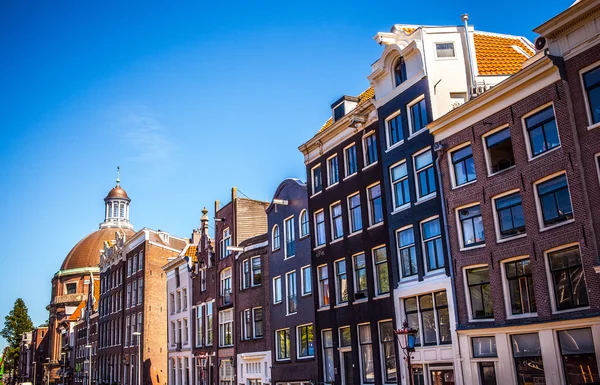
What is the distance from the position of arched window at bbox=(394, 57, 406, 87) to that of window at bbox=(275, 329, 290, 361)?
16.5m

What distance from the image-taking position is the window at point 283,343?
38531 mm

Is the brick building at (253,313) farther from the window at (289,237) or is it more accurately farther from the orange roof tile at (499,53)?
the orange roof tile at (499,53)

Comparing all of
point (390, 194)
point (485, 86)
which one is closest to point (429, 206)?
point (390, 194)

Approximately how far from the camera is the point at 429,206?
1116 inches

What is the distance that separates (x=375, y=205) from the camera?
32.6 metres

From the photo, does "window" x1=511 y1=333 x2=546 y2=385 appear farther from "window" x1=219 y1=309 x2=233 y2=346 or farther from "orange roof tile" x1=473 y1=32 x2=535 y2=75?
"window" x1=219 y1=309 x2=233 y2=346

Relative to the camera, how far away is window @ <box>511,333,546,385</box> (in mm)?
22781

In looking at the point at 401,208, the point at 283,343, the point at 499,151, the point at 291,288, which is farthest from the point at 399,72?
the point at 283,343

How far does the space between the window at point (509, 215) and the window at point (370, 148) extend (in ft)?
29.4

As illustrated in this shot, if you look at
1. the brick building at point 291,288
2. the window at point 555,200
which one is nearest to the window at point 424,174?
the window at point 555,200

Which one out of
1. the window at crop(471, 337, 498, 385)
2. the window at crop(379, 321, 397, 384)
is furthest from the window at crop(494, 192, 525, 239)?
the window at crop(379, 321, 397, 384)

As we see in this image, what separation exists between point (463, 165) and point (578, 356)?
9.11 metres

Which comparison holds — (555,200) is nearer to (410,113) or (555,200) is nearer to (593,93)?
(593,93)

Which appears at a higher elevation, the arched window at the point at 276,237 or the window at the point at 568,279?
the arched window at the point at 276,237
